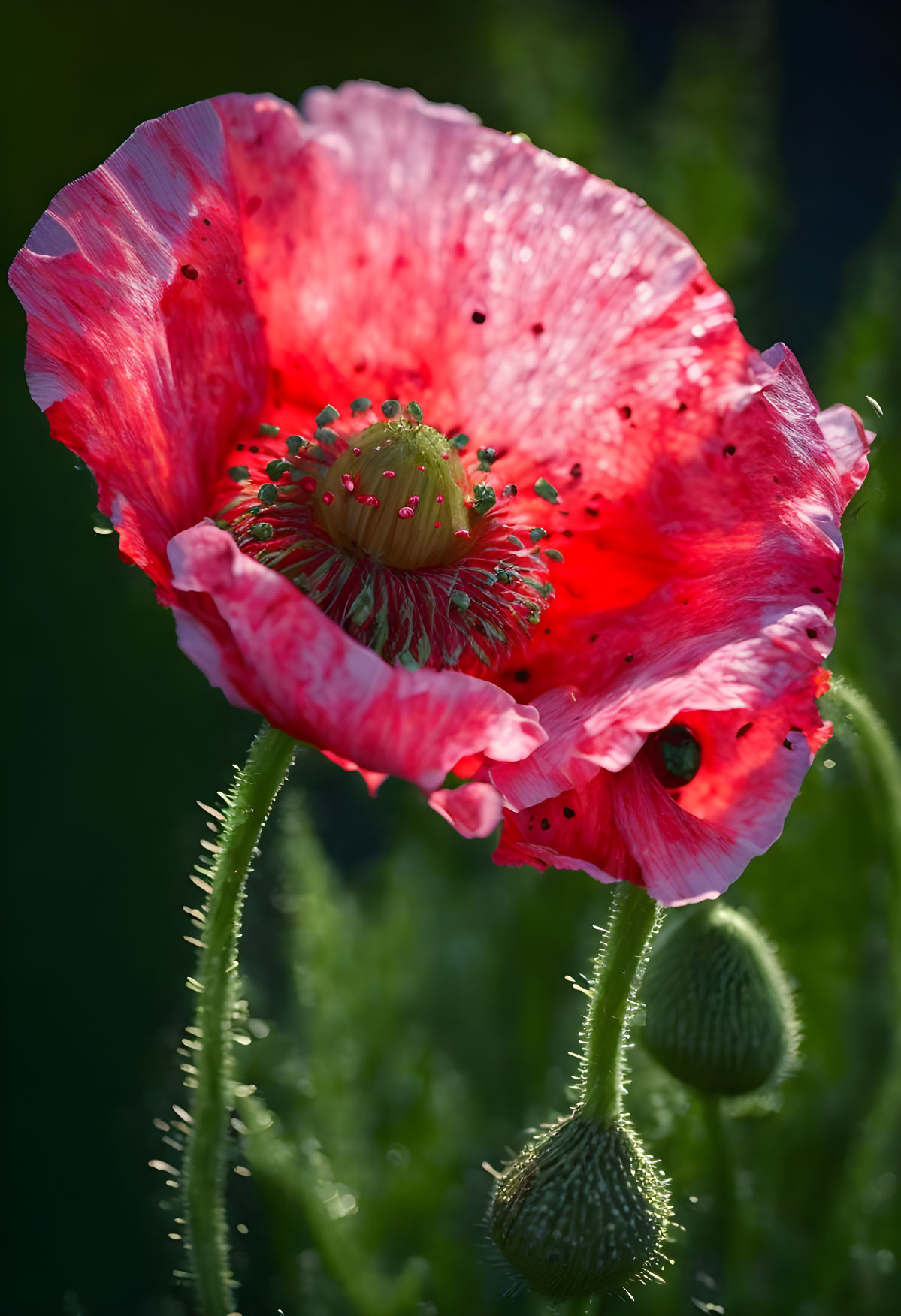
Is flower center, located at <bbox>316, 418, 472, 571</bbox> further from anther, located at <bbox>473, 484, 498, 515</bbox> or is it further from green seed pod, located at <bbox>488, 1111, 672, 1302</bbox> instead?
green seed pod, located at <bbox>488, 1111, 672, 1302</bbox>

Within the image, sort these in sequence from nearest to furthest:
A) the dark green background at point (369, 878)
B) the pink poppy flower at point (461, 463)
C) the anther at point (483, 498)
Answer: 1. the pink poppy flower at point (461, 463)
2. the anther at point (483, 498)
3. the dark green background at point (369, 878)

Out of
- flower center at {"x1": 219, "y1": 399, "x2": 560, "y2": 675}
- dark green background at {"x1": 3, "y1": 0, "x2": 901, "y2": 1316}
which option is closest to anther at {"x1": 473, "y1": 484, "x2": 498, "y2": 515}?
flower center at {"x1": 219, "y1": 399, "x2": 560, "y2": 675}

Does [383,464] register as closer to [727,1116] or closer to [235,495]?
[235,495]

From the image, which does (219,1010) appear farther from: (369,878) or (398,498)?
(369,878)

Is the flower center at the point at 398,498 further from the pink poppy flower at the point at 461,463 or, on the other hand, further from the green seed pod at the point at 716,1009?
the green seed pod at the point at 716,1009

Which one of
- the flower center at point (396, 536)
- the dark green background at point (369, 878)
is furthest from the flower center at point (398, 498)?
the dark green background at point (369, 878)

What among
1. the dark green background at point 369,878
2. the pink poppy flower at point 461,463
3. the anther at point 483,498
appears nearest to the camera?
the pink poppy flower at point 461,463

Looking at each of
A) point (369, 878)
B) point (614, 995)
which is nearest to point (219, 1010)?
point (614, 995)
